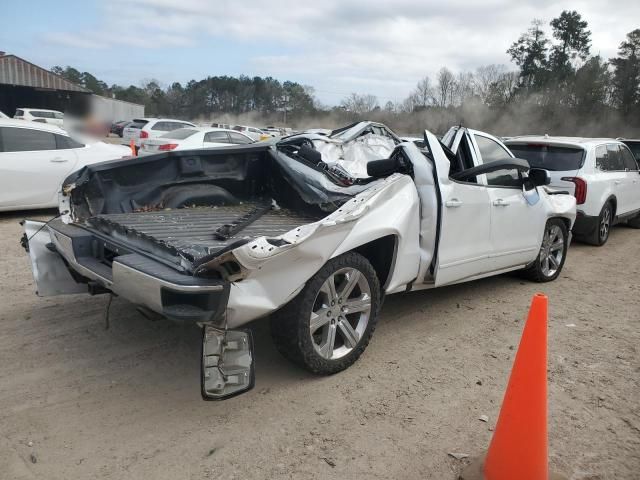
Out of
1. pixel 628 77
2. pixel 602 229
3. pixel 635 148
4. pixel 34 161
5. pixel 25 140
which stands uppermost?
pixel 628 77

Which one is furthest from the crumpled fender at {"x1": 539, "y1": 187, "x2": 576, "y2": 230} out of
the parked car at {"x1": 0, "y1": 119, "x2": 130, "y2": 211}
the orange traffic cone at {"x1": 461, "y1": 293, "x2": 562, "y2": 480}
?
the parked car at {"x1": 0, "y1": 119, "x2": 130, "y2": 211}

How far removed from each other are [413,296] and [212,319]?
2.90 meters

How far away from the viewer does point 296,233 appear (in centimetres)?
285

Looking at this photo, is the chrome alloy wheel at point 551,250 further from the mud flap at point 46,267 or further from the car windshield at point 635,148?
the car windshield at point 635,148

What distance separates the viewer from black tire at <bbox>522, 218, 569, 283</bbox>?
569 centimetres

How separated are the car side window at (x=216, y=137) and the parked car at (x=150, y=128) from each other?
2096 mm

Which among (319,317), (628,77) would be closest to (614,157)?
(319,317)

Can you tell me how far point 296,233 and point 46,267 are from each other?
2065 mm

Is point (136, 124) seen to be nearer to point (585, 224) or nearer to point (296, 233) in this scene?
point (585, 224)

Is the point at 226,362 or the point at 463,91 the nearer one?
the point at 226,362

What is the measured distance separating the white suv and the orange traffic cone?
5.74m

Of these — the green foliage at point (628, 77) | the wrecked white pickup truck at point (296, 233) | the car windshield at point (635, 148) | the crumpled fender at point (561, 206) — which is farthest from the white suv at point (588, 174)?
the green foliage at point (628, 77)

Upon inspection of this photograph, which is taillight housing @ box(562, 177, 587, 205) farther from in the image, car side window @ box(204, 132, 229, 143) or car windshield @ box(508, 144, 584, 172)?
car side window @ box(204, 132, 229, 143)

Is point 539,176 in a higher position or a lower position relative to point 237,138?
higher
